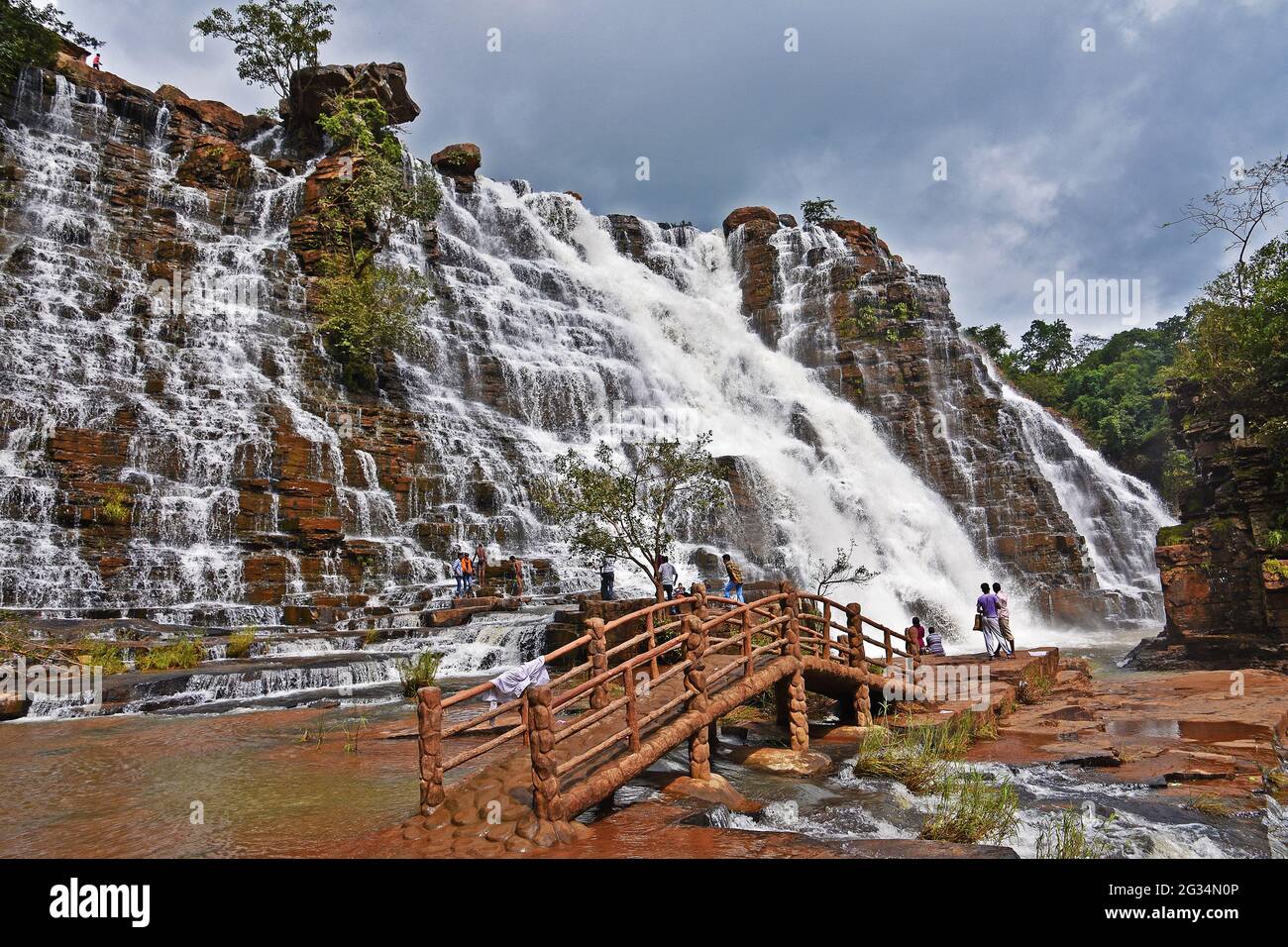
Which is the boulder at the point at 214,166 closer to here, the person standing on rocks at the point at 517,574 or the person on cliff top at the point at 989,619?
the person standing on rocks at the point at 517,574

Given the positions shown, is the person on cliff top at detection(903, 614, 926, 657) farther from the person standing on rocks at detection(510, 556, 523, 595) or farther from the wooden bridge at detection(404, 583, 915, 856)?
the person standing on rocks at detection(510, 556, 523, 595)

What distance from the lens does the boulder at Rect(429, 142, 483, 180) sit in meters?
43.9

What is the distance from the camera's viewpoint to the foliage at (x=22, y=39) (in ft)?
100

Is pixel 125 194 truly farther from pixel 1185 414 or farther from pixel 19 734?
pixel 1185 414

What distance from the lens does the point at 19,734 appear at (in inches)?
429

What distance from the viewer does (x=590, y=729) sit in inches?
322

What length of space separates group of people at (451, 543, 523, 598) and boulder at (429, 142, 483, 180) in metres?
28.3

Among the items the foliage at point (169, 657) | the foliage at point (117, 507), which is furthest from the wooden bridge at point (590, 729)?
the foliage at point (117, 507)

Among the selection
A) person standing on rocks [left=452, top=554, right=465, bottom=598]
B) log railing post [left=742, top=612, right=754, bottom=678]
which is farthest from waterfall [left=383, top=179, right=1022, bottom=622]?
log railing post [left=742, top=612, right=754, bottom=678]

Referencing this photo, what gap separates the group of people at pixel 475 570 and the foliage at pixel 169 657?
22.9ft

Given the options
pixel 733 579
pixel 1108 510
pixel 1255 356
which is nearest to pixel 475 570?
pixel 733 579

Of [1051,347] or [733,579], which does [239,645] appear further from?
[1051,347]

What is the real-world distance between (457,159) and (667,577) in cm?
3535
